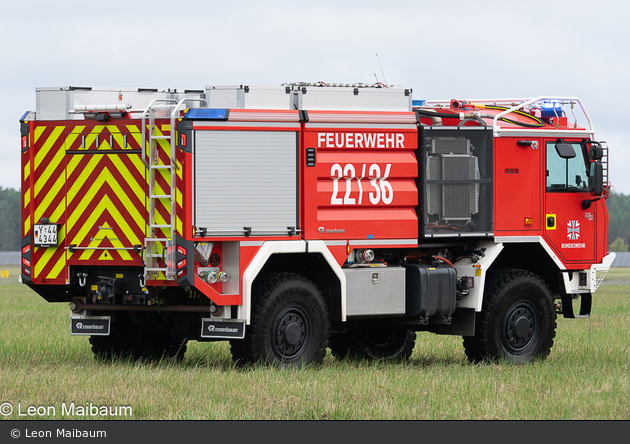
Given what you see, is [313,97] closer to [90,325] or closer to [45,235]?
[45,235]

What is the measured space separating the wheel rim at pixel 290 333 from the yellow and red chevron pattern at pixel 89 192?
5.33ft

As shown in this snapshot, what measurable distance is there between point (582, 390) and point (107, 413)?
4.71 m

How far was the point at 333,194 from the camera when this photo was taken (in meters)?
13.6

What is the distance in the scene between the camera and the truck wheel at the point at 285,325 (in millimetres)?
12953

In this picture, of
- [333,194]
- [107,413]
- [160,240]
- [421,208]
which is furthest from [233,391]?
[421,208]

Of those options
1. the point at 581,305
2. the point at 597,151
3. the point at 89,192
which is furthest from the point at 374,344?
the point at 89,192

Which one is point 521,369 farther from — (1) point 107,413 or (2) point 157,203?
(1) point 107,413

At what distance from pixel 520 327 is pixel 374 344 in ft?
7.45

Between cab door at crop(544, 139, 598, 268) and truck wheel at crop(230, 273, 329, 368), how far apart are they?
383 cm

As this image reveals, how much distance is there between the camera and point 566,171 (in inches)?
620

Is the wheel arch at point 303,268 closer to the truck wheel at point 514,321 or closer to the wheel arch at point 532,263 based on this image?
the truck wheel at point 514,321

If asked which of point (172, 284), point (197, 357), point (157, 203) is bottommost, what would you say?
point (197, 357)

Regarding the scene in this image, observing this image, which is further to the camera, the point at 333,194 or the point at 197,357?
the point at 197,357

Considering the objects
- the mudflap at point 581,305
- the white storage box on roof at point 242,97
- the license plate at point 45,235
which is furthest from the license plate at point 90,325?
the mudflap at point 581,305
